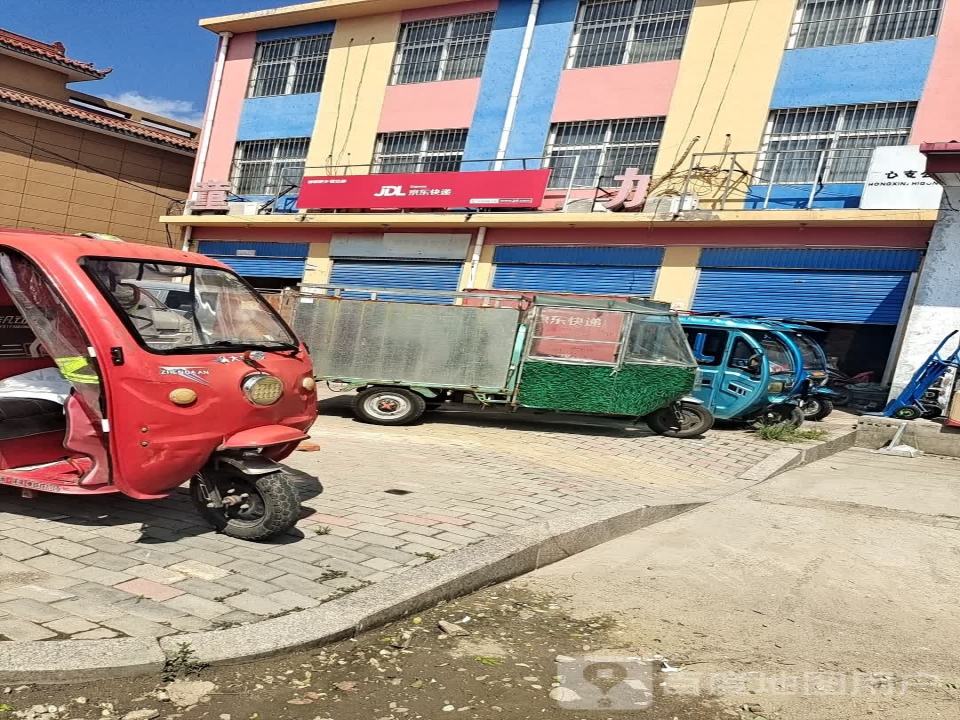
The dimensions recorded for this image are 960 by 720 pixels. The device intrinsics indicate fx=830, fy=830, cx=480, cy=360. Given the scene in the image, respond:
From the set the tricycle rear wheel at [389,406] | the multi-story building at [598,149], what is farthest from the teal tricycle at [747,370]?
the multi-story building at [598,149]

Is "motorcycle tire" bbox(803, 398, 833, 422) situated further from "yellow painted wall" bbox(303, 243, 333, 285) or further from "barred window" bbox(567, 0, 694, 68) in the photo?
"yellow painted wall" bbox(303, 243, 333, 285)

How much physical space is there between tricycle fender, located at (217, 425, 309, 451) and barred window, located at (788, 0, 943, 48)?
16.0 m

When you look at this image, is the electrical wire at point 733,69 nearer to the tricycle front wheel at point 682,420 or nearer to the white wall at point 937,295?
the white wall at point 937,295

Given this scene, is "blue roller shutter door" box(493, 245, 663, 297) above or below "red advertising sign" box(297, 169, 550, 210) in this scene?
below

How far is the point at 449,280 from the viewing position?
2100 centimetres

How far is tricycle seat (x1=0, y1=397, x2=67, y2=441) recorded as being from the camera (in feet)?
16.6

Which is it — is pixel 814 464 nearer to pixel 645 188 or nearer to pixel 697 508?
pixel 697 508

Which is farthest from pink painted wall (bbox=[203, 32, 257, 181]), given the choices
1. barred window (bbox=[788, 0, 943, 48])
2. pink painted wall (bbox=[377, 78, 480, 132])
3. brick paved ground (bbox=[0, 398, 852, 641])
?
brick paved ground (bbox=[0, 398, 852, 641])

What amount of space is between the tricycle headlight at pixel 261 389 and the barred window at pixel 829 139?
14096 mm

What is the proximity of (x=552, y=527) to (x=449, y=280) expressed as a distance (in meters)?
15.9

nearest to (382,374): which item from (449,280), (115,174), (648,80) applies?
(449,280)

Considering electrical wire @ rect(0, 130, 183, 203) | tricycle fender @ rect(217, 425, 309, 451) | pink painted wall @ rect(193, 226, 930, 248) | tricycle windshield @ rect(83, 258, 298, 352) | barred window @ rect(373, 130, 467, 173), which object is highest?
barred window @ rect(373, 130, 467, 173)

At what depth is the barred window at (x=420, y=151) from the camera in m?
21.5

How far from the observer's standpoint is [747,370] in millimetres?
12047
